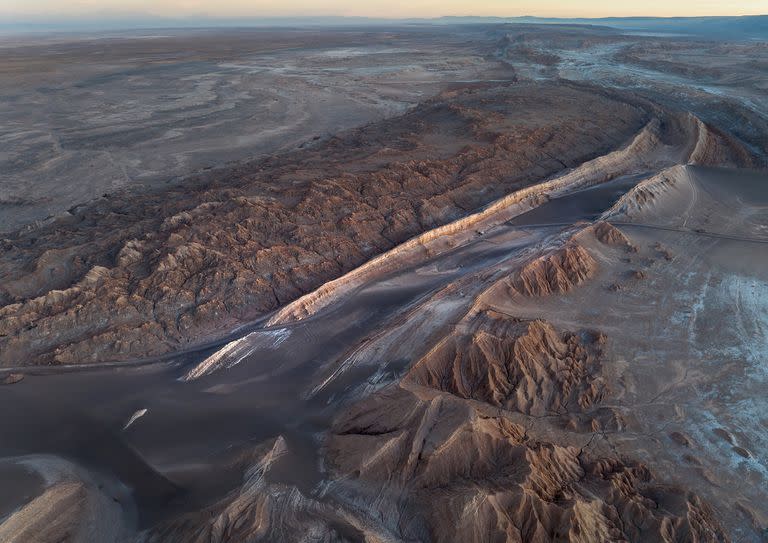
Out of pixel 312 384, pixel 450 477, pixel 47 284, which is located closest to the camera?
pixel 450 477

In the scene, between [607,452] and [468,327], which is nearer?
[607,452]

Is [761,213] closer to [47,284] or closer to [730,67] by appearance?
[47,284]

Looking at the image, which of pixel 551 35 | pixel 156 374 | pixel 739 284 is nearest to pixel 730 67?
pixel 739 284

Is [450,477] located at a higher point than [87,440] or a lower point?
higher

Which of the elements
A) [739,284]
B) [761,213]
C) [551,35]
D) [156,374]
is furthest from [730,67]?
[156,374]

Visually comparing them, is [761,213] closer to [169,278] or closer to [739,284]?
[739,284]

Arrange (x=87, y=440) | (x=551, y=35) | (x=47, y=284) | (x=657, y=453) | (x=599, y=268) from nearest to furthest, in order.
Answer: (x=657, y=453) < (x=87, y=440) < (x=47, y=284) < (x=599, y=268) < (x=551, y=35)
